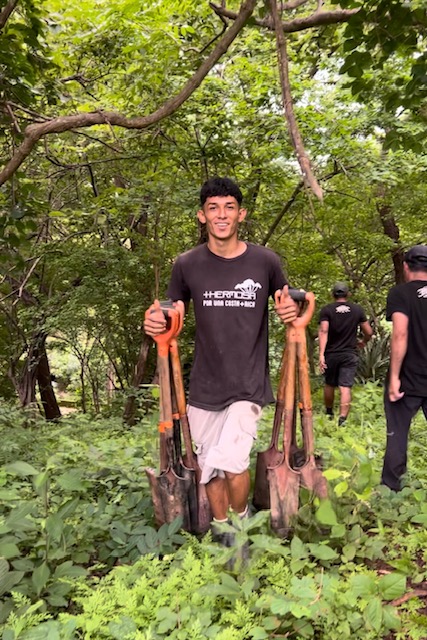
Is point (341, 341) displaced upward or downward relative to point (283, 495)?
upward

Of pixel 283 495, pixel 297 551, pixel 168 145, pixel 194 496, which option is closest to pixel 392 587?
pixel 297 551

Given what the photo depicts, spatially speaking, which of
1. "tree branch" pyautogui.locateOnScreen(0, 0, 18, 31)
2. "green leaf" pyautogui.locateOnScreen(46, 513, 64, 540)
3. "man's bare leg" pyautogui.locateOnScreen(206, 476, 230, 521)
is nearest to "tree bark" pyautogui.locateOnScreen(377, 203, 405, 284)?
"tree branch" pyautogui.locateOnScreen(0, 0, 18, 31)

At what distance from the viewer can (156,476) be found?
2.85 meters

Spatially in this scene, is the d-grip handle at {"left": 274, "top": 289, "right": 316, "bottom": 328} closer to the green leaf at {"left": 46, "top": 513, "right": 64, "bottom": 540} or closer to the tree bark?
the green leaf at {"left": 46, "top": 513, "right": 64, "bottom": 540}

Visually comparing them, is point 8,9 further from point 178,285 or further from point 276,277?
point 276,277

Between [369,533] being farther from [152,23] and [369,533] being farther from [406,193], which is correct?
[406,193]

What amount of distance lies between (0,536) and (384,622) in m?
1.86

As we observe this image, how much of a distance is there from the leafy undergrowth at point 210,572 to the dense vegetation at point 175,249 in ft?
0.04

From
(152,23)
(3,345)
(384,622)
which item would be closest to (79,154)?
(152,23)

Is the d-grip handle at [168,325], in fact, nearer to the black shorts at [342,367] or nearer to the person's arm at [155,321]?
the person's arm at [155,321]

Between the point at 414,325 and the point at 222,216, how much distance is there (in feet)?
5.35

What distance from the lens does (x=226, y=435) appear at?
2.70 m

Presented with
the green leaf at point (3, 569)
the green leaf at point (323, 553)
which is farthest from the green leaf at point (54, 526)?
the green leaf at point (323, 553)

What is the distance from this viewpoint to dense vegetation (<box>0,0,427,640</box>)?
2225 millimetres
